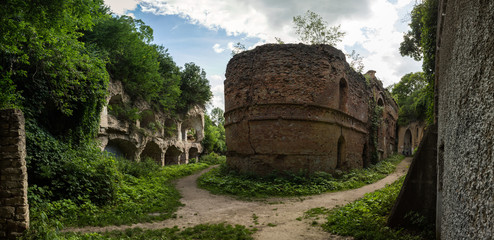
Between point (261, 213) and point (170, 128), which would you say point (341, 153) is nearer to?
point (261, 213)

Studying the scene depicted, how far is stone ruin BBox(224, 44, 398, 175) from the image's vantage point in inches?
468

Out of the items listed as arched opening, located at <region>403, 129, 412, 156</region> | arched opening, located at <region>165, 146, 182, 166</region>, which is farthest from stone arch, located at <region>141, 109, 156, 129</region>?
arched opening, located at <region>403, 129, 412, 156</region>

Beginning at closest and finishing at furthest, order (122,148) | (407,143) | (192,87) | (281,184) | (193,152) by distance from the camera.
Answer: (281,184), (122,148), (192,87), (193,152), (407,143)

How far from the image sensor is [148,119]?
19.7 meters

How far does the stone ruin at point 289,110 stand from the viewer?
1188 centimetres

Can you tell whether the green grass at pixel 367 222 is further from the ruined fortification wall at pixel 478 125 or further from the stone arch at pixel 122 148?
the stone arch at pixel 122 148

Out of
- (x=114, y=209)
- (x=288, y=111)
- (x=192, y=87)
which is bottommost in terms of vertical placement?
(x=114, y=209)

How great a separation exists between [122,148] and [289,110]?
1150cm

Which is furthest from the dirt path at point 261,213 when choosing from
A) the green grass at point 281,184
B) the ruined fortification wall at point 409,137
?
the ruined fortification wall at point 409,137

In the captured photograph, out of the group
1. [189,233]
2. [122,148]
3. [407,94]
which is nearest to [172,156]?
[122,148]

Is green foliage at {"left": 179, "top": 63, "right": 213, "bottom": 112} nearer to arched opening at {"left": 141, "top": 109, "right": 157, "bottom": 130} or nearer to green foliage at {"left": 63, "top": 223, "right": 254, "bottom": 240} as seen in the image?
arched opening at {"left": 141, "top": 109, "right": 157, "bottom": 130}

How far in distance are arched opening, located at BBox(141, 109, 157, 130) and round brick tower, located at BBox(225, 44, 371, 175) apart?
790cm

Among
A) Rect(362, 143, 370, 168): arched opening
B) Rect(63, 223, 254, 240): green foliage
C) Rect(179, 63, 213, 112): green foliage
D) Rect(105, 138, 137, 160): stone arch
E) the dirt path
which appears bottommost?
the dirt path

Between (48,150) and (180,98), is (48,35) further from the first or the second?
(180,98)
